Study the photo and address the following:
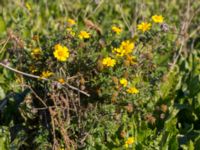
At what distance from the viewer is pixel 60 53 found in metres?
2.88

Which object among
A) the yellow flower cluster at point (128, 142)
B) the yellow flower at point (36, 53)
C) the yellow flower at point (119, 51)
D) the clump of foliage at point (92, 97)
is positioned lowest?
the yellow flower cluster at point (128, 142)

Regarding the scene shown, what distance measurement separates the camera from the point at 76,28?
326 centimetres

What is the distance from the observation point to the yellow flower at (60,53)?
2860mm

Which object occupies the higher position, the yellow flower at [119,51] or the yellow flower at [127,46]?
the yellow flower at [127,46]

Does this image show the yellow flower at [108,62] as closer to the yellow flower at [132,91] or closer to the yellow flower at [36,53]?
the yellow flower at [132,91]

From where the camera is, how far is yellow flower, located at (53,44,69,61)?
113 inches

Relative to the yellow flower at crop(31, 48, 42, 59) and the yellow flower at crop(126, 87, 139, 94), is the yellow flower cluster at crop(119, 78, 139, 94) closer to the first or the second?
the yellow flower at crop(126, 87, 139, 94)

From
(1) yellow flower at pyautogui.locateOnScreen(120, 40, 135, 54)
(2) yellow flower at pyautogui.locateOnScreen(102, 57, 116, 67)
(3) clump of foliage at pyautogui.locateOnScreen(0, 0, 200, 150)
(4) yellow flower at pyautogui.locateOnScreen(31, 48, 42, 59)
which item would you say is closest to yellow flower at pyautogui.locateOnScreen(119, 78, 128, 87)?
(3) clump of foliage at pyautogui.locateOnScreen(0, 0, 200, 150)

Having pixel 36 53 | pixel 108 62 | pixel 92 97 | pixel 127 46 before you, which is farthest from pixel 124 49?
pixel 36 53

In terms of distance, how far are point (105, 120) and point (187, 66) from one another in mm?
1338

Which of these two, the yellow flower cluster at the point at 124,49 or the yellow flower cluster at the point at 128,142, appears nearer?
the yellow flower cluster at the point at 128,142

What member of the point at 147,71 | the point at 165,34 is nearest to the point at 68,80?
the point at 147,71

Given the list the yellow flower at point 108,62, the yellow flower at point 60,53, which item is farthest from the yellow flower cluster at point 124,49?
the yellow flower at point 60,53

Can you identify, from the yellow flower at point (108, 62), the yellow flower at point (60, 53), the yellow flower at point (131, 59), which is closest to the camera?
the yellow flower at point (60, 53)
